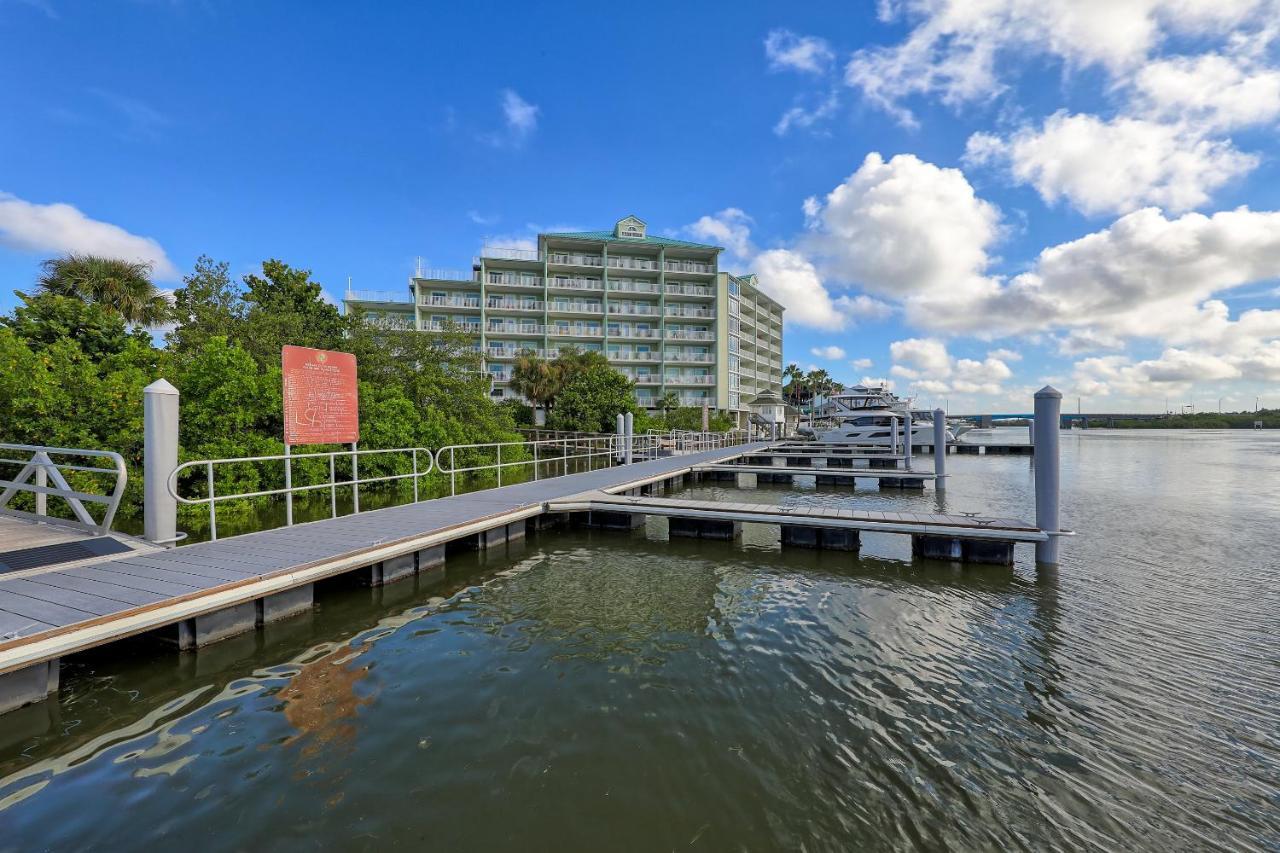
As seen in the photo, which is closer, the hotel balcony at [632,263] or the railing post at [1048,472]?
the railing post at [1048,472]

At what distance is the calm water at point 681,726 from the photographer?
307cm

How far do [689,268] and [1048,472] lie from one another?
49303 millimetres

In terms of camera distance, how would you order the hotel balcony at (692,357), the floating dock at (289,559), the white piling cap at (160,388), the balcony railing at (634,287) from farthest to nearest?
the hotel balcony at (692,357), the balcony railing at (634,287), the white piling cap at (160,388), the floating dock at (289,559)

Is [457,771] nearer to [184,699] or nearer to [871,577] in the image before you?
[184,699]

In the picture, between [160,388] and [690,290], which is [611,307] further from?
[160,388]

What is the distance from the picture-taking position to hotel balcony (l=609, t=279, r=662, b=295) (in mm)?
52844

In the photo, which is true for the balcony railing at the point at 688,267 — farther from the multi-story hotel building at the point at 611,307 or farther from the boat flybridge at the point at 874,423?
the boat flybridge at the point at 874,423

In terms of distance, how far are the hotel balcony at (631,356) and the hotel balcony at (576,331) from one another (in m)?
2.15

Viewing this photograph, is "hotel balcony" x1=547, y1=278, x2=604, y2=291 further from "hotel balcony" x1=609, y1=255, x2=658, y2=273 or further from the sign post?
the sign post

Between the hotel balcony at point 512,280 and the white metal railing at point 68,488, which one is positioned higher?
the hotel balcony at point 512,280

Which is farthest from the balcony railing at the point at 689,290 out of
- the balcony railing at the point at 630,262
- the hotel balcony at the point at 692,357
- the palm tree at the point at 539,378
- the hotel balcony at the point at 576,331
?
the palm tree at the point at 539,378

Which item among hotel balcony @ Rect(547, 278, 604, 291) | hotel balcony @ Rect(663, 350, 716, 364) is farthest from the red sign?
hotel balcony @ Rect(663, 350, 716, 364)

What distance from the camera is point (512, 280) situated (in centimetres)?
5181

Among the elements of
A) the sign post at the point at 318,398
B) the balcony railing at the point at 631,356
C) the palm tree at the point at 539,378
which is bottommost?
the sign post at the point at 318,398
